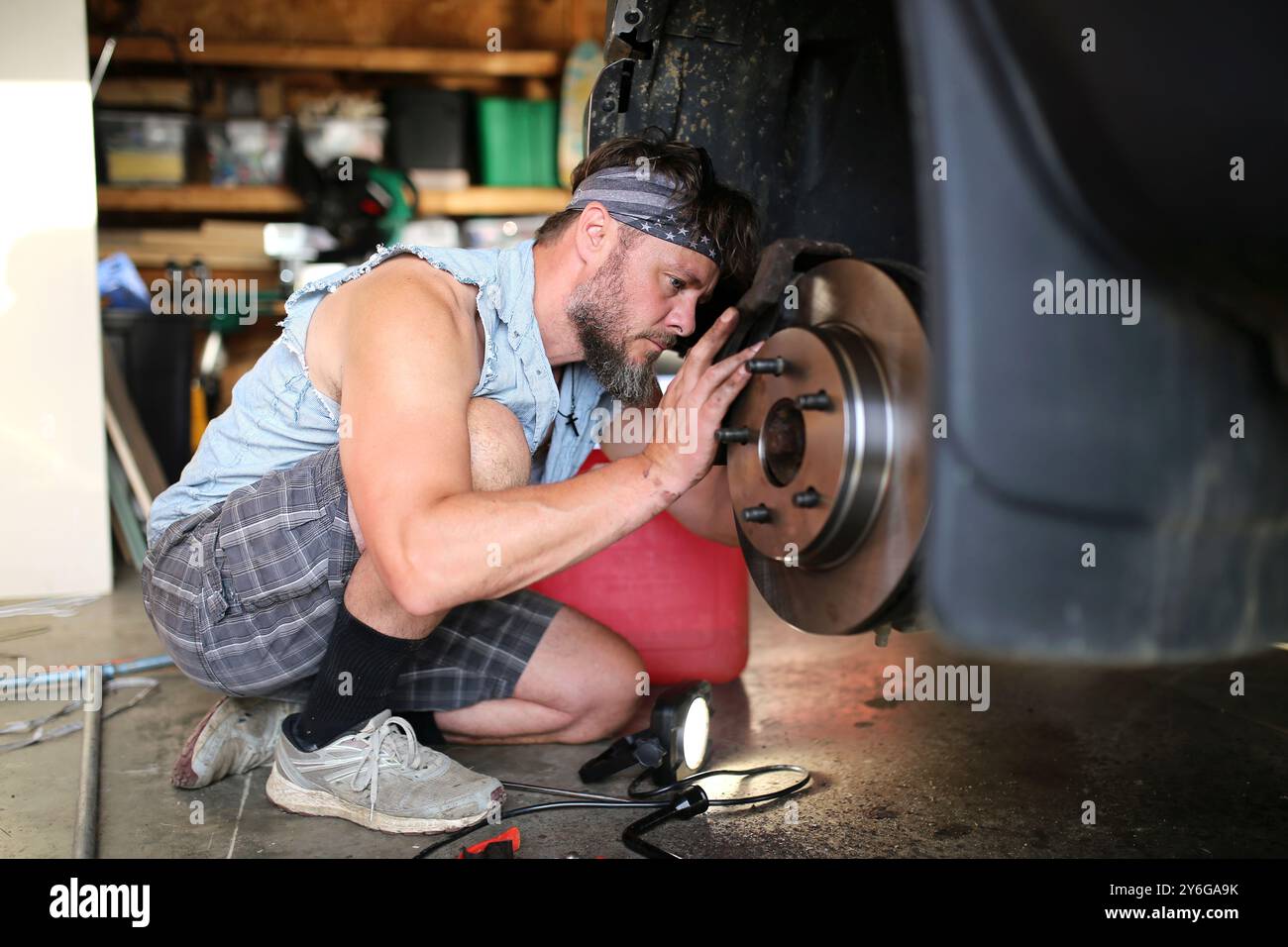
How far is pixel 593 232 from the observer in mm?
1242

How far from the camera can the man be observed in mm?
985

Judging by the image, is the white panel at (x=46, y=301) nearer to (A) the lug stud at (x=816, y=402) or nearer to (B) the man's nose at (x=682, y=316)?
(B) the man's nose at (x=682, y=316)

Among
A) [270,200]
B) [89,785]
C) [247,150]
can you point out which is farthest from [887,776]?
[247,150]

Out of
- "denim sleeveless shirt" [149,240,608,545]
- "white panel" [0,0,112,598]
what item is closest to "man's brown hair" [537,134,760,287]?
"denim sleeveless shirt" [149,240,608,545]

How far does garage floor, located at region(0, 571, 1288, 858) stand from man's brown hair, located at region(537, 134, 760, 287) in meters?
0.61

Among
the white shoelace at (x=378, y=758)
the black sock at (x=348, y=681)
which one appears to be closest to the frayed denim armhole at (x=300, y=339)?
the black sock at (x=348, y=681)

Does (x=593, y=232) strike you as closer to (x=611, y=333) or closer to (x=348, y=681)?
(x=611, y=333)

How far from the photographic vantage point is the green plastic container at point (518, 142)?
3.79 meters

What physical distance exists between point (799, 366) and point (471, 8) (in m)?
3.50

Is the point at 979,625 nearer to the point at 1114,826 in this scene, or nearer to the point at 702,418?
the point at 702,418

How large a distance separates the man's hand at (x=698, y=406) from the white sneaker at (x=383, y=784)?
41 cm

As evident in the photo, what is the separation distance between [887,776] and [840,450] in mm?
580

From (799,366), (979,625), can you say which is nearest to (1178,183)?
(979,625)

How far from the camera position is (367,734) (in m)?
1.19
